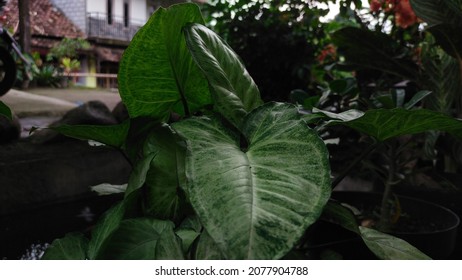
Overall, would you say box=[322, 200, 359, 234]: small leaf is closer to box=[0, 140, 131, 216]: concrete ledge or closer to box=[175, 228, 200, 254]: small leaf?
box=[175, 228, 200, 254]: small leaf

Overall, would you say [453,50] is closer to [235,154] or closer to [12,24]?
[235,154]

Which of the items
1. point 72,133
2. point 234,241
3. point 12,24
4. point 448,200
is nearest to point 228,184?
point 234,241

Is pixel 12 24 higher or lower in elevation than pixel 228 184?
higher

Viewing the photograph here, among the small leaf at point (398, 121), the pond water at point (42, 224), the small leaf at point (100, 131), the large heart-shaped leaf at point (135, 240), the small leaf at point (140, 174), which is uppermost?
the small leaf at point (398, 121)

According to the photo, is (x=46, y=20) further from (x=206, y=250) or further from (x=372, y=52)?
(x=206, y=250)

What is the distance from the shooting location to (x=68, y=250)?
0.73 meters

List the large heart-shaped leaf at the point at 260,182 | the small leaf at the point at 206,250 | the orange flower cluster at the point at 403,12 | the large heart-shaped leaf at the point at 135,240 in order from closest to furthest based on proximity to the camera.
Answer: the large heart-shaped leaf at the point at 260,182 < the small leaf at the point at 206,250 < the large heart-shaped leaf at the point at 135,240 < the orange flower cluster at the point at 403,12

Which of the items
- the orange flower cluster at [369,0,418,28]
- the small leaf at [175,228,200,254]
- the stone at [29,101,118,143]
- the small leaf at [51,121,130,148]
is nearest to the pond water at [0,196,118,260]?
the stone at [29,101,118,143]

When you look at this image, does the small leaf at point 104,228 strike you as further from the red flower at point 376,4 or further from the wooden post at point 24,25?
the wooden post at point 24,25

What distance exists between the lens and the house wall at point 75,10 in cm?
194

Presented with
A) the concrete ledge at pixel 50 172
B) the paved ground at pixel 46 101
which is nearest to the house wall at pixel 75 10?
the paved ground at pixel 46 101

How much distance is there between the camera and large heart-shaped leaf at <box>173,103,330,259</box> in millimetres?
414

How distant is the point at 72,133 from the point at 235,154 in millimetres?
335
